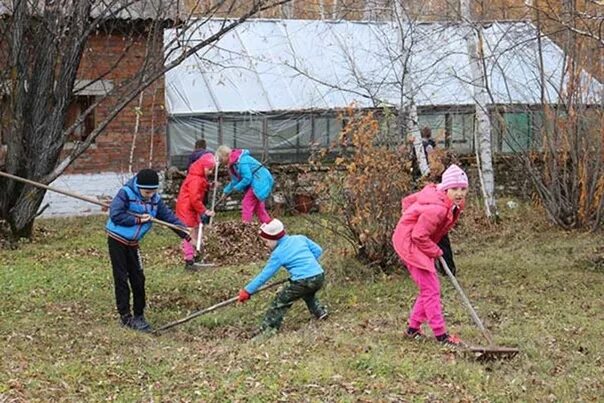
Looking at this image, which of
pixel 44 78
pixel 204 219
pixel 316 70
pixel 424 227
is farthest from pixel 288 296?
pixel 316 70

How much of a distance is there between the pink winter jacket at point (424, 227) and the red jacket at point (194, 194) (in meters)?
5.12

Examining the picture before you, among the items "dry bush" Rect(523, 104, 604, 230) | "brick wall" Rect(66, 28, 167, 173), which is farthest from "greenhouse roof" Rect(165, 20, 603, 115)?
"dry bush" Rect(523, 104, 604, 230)

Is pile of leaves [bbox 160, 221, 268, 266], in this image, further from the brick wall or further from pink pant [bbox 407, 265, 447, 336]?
pink pant [bbox 407, 265, 447, 336]

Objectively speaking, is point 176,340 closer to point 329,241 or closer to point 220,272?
point 220,272

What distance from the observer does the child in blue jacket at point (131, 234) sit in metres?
9.18

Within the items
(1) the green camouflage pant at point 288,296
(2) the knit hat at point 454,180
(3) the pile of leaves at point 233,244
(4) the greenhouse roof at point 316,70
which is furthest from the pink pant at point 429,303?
(4) the greenhouse roof at point 316,70

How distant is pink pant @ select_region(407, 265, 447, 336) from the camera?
7965 mm

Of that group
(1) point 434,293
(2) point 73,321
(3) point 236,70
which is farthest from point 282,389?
(3) point 236,70

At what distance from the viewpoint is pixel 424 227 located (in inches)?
315

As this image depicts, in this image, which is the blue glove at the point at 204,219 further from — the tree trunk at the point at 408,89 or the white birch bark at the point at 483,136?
the white birch bark at the point at 483,136

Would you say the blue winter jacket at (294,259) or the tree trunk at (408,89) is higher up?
the tree trunk at (408,89)

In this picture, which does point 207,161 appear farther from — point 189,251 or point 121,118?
point 121,118

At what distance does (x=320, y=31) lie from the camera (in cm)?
2334

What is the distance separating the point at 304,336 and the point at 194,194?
16.4 ft
